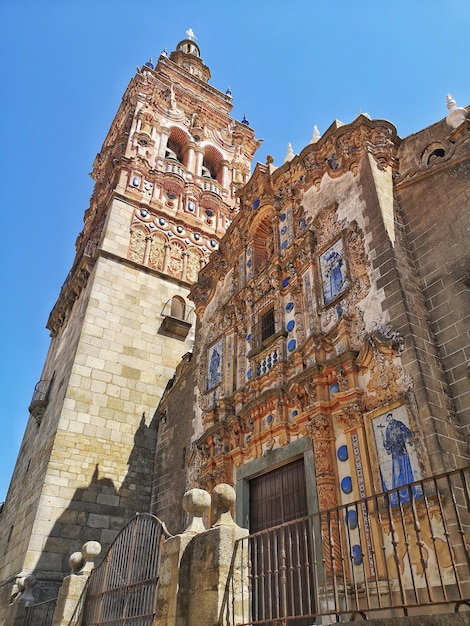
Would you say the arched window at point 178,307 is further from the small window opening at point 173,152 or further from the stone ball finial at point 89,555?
the stone ball finial at point 89,555

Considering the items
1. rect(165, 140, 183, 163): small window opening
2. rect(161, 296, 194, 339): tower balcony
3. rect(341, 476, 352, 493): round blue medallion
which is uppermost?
rect(165, 140, 183, 163): small window opening

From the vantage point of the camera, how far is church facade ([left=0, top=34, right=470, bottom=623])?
6.97 meters

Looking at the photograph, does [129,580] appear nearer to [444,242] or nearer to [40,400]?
[444,242]

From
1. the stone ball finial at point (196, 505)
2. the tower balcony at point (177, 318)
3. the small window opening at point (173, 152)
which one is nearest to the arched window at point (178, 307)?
the tower balcony at point (177, 318)

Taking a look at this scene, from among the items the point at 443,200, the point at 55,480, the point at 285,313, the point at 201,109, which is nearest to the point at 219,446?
the point at 285,313

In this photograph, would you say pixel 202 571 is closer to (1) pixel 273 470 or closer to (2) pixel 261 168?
(1) pixel 273 470

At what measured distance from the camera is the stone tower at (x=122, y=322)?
Answer: 37.9ft

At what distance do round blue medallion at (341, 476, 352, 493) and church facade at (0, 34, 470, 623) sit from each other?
0.05 metres

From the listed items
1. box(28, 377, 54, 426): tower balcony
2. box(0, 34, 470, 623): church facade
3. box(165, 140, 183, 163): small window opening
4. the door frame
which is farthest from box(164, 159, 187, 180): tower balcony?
the door frame

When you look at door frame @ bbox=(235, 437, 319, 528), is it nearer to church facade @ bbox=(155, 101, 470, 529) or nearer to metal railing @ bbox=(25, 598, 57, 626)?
church facade @ bbox=(155, 101, 470, 529)

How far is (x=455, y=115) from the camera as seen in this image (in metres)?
8.52

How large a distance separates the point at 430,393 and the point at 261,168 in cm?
819

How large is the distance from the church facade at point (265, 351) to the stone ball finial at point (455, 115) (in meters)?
0.05

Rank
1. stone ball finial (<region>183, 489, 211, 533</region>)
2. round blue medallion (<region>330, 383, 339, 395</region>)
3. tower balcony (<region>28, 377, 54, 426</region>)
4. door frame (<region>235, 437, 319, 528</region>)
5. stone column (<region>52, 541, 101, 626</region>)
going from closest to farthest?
stone ball finial (<region>183, 489, 211, 533</region>)
stone column (<region>52, 541, 101, 626</region>)
door frame (<region>235, 437, 319, 528</region>)
round blue medallion (<region>330, 383, 339, 395</region>)
tower balcony (<region>28, 377, 54, 426</region>)
